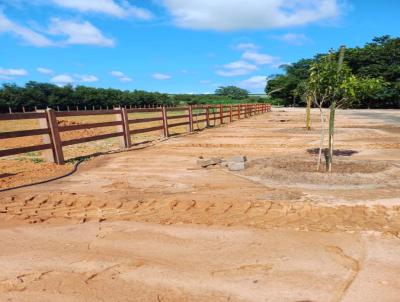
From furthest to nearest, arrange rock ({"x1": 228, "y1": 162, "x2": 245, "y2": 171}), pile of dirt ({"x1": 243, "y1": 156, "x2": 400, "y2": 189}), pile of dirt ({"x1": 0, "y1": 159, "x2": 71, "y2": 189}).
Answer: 1. rock ({"x1": 228, "y1": 162, "x2": 245, "y2": 171})
2. pile of dirt ({"x1": 0, "y1": 159, "x2": 71, "y2": 189})
3. pile of dirt ({"x1": 243, "y1": 156, "x2": 400, "y2": 189})

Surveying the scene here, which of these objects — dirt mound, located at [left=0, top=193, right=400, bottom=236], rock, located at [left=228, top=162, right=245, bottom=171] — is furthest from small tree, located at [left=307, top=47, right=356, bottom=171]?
dirt mound, located at [left=0, top=193, right=400, bottom=236]

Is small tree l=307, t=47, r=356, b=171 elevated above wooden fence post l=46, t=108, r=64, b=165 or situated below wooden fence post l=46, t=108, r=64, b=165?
above

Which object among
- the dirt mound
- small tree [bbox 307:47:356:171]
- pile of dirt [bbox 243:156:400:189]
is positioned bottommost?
pile of dirt [bbox 243:156:400:189]

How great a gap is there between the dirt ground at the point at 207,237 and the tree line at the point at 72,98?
68806mm

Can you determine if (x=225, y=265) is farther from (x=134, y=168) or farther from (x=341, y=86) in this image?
(x=134, y=168)

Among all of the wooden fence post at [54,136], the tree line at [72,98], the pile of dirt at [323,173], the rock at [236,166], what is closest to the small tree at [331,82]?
the pile of dirt at [323,173]

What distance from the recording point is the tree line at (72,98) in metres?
77.1

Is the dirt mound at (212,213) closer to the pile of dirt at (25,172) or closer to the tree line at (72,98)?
the pile of dirt at (25,172)

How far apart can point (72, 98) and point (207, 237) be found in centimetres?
9515

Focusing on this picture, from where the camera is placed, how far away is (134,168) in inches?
304

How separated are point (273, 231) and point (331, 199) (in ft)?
4.93

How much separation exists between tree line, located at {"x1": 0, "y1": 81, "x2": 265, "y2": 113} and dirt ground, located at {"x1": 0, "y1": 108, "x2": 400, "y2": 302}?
68.8 m

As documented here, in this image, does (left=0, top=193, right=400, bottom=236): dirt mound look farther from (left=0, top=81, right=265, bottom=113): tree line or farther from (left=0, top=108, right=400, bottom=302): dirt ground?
(left=0, top=81, right=265, bottom=113): tree line

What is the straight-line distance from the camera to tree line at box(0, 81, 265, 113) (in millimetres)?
77119
